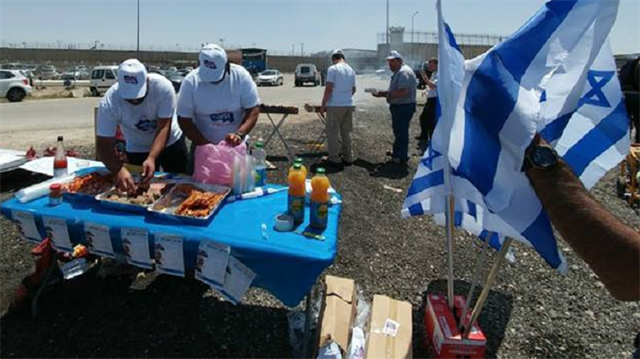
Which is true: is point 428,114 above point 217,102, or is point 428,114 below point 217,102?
above

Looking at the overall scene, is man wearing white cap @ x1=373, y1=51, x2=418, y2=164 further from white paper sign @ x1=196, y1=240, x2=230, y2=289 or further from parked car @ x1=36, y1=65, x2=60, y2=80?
parked car @ x1=36, y1=65, x2=60, y2=80

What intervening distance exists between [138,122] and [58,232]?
1.16 meters

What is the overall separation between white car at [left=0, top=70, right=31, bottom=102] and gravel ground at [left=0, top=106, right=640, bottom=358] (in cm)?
1906

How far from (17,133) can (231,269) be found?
35.5ft

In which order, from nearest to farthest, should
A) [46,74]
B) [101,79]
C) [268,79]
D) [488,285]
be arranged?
[488,285] < [101,79] < [268,79] < [46,74]

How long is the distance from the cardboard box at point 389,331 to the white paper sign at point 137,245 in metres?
1.34

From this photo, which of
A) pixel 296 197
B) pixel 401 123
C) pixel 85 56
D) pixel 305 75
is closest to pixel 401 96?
pixel 401 123

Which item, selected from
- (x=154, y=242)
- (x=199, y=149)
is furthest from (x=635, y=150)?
(x=154, y=242)

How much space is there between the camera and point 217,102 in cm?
343

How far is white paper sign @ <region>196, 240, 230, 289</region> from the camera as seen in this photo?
220 centimetres

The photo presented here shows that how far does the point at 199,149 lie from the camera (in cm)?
292

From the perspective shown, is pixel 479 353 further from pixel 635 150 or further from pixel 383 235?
pixel 635 150

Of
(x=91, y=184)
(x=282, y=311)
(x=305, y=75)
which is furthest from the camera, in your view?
(x=305, y=75)

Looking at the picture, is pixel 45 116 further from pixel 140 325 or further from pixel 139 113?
pixel 140 325
